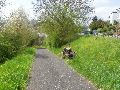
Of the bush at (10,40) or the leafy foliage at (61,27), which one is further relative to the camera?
the leafy foliage at (61,27)

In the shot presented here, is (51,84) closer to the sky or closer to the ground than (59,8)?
closer to the ground

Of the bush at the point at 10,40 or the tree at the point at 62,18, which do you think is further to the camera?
the tree at the point at 62,18

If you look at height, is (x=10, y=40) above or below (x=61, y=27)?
below

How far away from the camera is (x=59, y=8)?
212 feet

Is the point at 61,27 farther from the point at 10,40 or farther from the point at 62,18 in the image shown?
the point at 10,40

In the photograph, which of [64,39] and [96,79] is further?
[64,39]

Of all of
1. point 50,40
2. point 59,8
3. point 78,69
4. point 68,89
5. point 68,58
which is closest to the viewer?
point 68,89

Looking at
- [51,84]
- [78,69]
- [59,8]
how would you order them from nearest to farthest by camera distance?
[51,84] < [78,69] < [59,8]

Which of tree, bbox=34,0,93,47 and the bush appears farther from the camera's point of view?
tree, bbox=34,0,93,47

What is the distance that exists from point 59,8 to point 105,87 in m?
47.0

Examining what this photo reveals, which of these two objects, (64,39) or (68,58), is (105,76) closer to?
(68,58)

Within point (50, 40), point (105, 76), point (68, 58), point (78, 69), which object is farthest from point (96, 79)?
point (50, 40)

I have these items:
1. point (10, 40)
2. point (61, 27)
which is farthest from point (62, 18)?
point (10, 40)

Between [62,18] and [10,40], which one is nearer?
[10,40]
